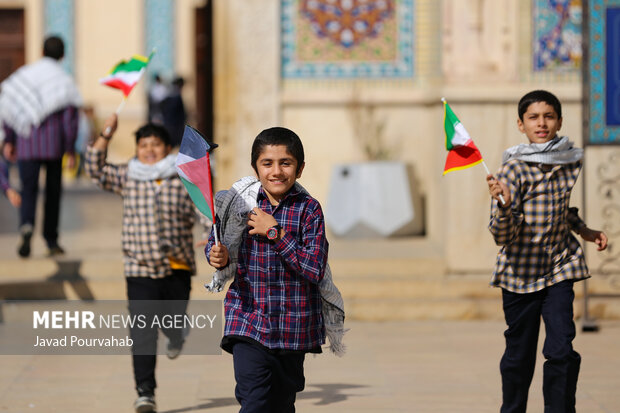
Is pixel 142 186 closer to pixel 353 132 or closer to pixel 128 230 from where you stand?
pixel 128 230

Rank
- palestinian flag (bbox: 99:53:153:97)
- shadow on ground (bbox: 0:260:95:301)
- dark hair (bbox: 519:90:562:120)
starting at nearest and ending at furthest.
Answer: dark hair (bbox: 519:90:562:120)
palestinian flag (bbox: 99:53:153:97)
shadow on ground (bbox: 0:260:95:301)

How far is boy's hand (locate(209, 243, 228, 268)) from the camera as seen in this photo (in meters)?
4.68

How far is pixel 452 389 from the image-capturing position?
22.5ft

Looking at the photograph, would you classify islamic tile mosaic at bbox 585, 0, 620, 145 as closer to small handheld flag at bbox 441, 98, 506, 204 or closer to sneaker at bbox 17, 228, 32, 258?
small handheld flag at bbox 441, 98, 506, 204

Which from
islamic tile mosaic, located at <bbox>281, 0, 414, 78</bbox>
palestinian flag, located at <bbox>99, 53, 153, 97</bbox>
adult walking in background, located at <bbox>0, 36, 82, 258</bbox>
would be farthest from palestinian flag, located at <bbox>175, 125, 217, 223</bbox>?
islamic tile mosaic, located at <bbox>281, 0, 414, 78</bbox>

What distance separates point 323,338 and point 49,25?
2194cm

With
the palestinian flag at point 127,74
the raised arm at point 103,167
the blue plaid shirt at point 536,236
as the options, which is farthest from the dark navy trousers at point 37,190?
the blue plaid shirt at point 536,236

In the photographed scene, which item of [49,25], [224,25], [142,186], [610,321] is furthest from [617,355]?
[49,25]

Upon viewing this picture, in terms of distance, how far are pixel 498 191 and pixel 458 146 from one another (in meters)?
0.30

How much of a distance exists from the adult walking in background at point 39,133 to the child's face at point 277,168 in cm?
508

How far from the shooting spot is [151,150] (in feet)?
21.4

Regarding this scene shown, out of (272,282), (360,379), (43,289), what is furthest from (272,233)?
(43,289)

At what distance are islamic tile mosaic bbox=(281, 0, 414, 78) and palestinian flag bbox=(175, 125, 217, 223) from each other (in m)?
6.77

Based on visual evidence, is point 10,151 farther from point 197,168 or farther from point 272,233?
point 272,233
